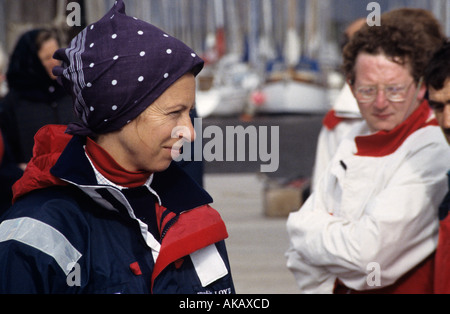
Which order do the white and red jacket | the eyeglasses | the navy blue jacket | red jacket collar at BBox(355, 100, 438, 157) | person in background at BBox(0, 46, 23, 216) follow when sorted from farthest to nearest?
person in background at BBox(0, 46, 23, 216)
the eyeglasses
red jacket collar at BBox(355, 100, 438, 157)
the white and red jacket
the navy blue jacket

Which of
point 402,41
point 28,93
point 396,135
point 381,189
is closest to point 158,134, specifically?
point 381,189

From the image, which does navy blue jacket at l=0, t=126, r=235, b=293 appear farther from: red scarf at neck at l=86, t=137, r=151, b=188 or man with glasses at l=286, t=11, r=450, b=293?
man with glasses at l=286, t=11, r=450, b=293

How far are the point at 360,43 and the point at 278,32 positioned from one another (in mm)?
25496

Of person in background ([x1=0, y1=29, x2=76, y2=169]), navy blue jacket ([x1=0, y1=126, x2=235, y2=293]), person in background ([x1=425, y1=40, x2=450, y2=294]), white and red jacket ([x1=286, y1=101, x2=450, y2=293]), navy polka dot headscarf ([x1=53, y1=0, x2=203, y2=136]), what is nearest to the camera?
navy blue jacket ([x1=0, y1=126, x2=235, y2=293])

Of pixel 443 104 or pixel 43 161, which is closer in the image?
pixel 43 161

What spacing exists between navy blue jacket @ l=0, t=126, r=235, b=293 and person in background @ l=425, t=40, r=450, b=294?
1011 millimetres

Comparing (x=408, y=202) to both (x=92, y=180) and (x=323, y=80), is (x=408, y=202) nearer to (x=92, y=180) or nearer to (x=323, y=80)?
(x=92, y=180)

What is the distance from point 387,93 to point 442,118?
20.6 inches

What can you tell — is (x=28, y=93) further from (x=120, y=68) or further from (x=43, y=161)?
(x=120, y=68)

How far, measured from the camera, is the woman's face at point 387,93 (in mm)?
3289

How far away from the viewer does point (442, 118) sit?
2834 millimetres

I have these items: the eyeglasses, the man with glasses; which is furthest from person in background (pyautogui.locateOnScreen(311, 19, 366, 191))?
the eyeglasses

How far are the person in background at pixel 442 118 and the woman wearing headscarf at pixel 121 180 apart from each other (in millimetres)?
1020

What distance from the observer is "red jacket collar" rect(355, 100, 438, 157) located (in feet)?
10.5
